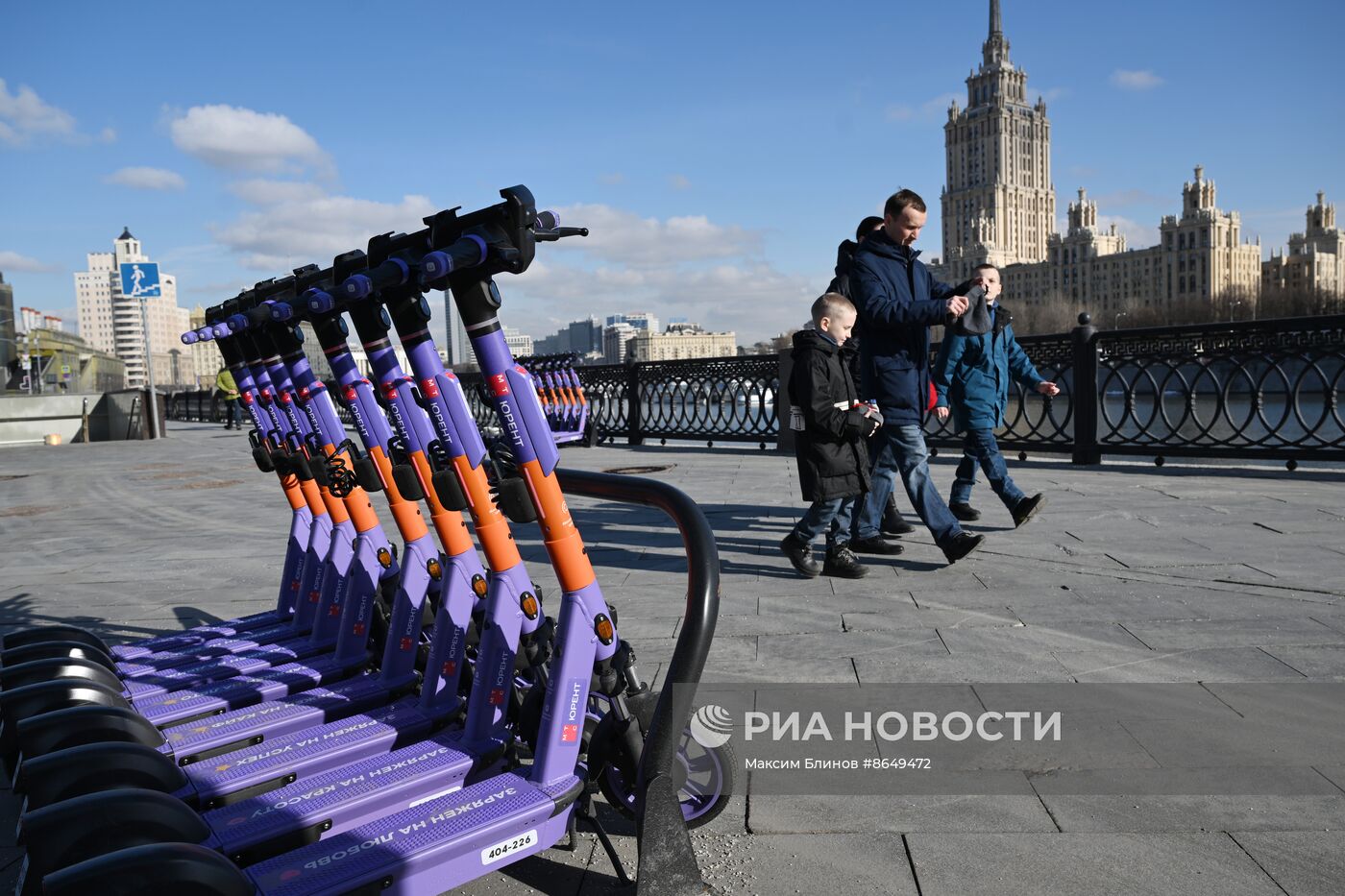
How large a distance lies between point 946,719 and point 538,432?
1921 millimetres

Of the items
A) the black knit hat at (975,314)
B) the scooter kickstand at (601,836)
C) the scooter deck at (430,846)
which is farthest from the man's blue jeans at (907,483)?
the scooter deck at (430,846)

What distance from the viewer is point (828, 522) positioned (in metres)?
5.66

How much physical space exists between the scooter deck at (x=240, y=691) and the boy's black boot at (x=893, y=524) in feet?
14.1

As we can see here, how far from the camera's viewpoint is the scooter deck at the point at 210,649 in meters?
3.95

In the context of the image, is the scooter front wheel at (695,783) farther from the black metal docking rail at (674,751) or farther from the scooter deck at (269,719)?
the scooter deck at (269,719)

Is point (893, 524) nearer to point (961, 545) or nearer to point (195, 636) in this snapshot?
point (961, 545)

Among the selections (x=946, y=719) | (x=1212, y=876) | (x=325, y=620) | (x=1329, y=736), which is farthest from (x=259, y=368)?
(x=1329, y=736)

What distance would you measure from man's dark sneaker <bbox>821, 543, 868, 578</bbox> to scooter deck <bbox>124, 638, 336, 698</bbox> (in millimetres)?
2940

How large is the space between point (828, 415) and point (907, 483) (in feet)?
2.79

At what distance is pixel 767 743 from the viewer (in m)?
3.31

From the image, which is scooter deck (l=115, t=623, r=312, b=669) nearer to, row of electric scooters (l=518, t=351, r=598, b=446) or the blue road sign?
row of electric scooters (l=518, t=351, r=598, b=446)

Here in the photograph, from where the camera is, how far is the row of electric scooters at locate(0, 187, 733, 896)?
7.13ft

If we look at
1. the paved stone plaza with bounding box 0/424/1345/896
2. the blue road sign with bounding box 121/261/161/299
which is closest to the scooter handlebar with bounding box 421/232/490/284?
the paved stone plaza with bounding box 0/424/1345/896

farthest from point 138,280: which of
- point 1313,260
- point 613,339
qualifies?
point 1313,260
